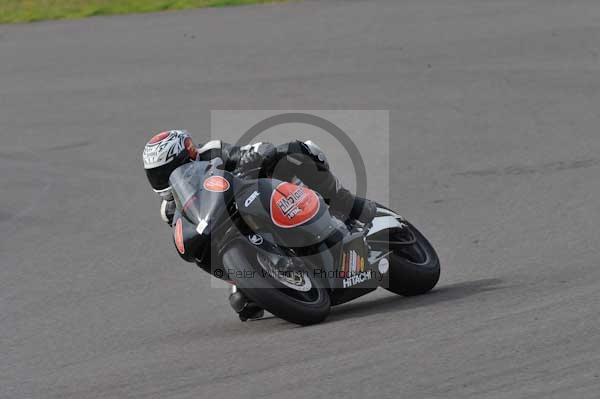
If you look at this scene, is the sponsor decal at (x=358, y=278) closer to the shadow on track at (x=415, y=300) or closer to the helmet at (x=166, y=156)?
the shadow on track at (x=415, y=300)

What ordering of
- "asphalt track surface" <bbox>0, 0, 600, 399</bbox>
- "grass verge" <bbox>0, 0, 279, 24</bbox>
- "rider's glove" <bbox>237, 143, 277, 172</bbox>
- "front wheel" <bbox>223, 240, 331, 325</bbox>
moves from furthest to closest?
1. "grass verge" <bbox>0, 0, 279, 24</bbox>
2. "rider's glove" <bbox>237, 143, 277, 172</bbox>
3. "front wheel" <bbox>223, 240, 331, 325</bbox>
4. "asphalt track surface" <bbox>0, 0, 600, 399</bbox>

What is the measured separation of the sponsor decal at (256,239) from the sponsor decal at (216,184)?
1.09 ft

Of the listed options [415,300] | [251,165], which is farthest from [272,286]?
[415,300]

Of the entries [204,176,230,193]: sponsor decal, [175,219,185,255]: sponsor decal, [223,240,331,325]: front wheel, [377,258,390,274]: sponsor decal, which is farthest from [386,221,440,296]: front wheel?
[175,219,185,255]: sponsor decal

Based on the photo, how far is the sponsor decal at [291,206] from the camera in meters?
6.64

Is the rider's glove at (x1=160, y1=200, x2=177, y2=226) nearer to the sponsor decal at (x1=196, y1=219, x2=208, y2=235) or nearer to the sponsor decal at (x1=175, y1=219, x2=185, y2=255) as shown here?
the sponsor decal at (x1=175, y1=219, x2=185, y2=255)

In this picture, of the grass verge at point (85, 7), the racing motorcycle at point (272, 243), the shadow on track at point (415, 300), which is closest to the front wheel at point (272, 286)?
the racing motorcycle at point (272, 243)

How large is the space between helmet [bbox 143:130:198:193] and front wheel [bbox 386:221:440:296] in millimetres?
1524

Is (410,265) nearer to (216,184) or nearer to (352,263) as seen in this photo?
(352,263)

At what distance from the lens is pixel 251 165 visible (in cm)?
701

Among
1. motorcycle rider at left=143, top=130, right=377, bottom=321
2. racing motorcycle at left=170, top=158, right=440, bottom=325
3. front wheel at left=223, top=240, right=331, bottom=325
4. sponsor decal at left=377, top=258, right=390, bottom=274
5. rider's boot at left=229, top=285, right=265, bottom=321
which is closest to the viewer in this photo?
front wheel at left=223, top=240, right=331, bottom=325

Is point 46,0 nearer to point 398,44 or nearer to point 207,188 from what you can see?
point 398,44

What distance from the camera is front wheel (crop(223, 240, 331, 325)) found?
6.34 metres

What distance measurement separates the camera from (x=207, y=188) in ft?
21.5
